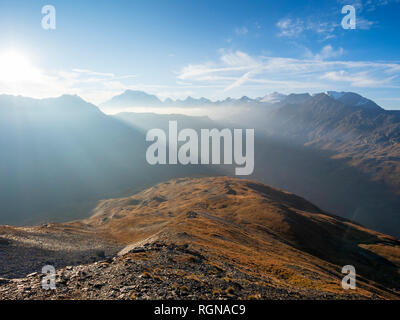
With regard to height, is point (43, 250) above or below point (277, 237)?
above

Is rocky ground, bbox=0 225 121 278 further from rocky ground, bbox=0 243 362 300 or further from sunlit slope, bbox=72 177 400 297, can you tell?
rocky ground, bbox=0 243 362 300

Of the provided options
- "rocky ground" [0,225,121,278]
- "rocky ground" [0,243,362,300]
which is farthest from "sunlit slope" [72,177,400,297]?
"rocky ground" [0,243,362,300]

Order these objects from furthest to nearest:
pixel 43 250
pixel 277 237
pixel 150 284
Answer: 1. pixel 277 237
2. pixel 43 250
3. pixel 150 284

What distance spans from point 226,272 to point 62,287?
1660cm

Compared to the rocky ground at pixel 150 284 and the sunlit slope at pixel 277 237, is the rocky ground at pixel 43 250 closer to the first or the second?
the sunlit slope at pixel 277 237

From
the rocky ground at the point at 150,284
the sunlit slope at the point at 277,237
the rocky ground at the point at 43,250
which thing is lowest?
the sunlit slope at the point at 277,237

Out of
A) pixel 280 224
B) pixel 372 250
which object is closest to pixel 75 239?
pixel 280 224

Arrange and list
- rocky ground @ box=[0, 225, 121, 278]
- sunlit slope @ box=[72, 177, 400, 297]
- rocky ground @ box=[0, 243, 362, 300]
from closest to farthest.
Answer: rocky ground @ box=[0, 243, 362, 300], rocky ground @ box=[0, 225, 121, 278], sunlit slope @ box=[72, 177, 400, 297]

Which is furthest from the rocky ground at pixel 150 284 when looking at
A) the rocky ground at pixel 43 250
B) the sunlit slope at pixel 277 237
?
the sunlit slope at pixel 277 237

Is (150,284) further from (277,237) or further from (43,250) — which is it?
(277,237)

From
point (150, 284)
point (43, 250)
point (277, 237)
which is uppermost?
point (150, 284)

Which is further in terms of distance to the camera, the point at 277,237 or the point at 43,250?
the point at 277,237

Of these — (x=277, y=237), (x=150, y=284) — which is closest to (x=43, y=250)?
(x=150, y=284)
